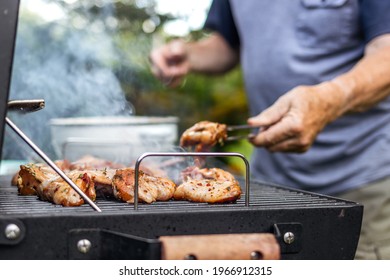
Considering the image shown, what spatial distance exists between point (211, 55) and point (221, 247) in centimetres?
232

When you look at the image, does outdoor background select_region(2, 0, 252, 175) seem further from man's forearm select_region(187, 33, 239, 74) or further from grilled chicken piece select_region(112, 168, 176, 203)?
grilled chicken piece select_region(112, 168, 176, 203)

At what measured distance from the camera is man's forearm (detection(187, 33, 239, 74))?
146 inches

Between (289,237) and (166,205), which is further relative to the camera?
(166,205)

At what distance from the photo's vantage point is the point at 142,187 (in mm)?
1873

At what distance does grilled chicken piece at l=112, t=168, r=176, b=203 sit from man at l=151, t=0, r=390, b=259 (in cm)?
77

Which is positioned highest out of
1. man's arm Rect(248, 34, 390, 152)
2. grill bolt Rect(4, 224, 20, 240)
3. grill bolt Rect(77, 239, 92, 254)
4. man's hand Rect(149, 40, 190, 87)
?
man's hand Rect(149, 40, 190, 87)

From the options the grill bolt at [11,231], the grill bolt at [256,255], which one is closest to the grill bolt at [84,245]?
the grill bolt at [11,231]

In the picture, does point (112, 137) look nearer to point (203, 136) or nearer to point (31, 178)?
point (203, 136)

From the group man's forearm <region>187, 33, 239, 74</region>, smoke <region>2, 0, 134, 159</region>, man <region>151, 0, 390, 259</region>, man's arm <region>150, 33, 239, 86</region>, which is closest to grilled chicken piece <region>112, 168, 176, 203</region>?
man <region>151, 0, 390, 259</region>

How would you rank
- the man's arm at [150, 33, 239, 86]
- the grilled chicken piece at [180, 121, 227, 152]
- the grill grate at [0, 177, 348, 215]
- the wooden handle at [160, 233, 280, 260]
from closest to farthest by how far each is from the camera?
the wooden handle at [160, 233, 280, 260] < the grill grate at [0, 177, 348, 215] < the grilled chicken piece at [180, 121, 227, 152] < the man's arm at [150, 33, 239, 86]

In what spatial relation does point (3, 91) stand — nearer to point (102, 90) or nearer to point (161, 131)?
point (161, 131)

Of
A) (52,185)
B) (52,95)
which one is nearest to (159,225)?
(52,185)

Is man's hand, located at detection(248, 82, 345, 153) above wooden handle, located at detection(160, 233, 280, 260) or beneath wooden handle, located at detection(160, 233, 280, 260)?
above

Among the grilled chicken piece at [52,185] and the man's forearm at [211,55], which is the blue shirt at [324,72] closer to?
the man's forearm at [211,55]
